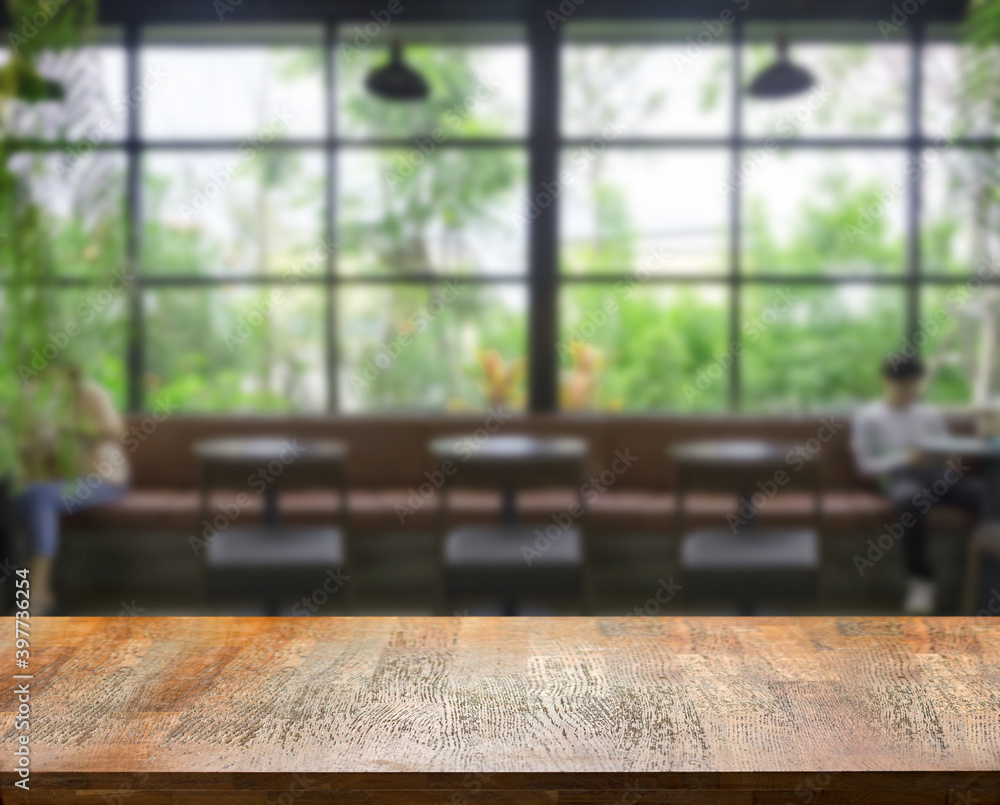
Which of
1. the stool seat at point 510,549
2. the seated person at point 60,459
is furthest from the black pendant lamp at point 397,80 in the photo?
the stool seat at point 510,549

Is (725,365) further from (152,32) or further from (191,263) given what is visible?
(152,32)

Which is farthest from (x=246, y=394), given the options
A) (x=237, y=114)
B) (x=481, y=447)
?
(x=481, y=447)

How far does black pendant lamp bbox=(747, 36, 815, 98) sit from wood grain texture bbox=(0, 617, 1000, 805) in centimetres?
395

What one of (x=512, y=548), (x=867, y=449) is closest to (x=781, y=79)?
(x=867, y=449)

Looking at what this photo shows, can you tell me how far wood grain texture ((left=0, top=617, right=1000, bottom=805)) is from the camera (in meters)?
0.77

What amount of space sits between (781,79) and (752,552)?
2.66m

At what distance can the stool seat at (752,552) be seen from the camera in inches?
117

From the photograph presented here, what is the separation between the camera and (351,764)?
0.78m

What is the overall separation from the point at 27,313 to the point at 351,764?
4073mm

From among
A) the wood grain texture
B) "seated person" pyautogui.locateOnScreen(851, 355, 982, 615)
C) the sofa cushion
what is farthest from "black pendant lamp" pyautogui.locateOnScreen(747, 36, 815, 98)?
the wood grain texture

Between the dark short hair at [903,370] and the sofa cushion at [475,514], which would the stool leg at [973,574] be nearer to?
the sofa cushion at [475,514]

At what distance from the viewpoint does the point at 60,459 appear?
13.0ft

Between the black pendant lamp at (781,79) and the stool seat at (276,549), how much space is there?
312 cm

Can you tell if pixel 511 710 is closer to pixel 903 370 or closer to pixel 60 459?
pixel 60 459
